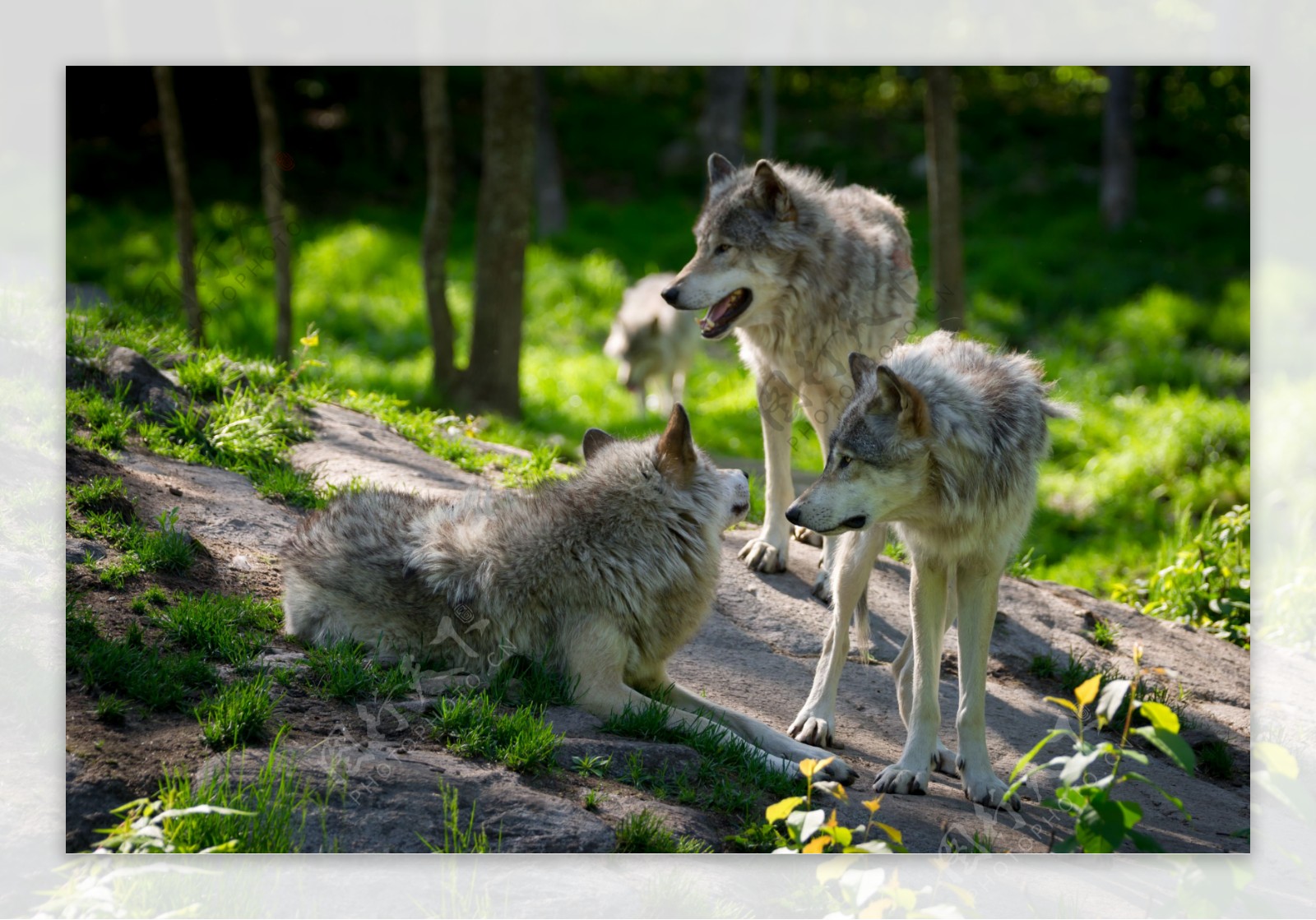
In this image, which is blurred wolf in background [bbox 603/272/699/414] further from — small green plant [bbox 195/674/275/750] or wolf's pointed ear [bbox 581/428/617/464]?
small green plant [bbox 195/674/275/750]

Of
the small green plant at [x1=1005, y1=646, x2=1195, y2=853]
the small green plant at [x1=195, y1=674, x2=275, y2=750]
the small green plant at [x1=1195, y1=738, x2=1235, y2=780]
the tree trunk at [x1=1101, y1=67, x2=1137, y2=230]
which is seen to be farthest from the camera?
the tree trunk at [x1=1101, y1=67, x2=1137, y2=230]

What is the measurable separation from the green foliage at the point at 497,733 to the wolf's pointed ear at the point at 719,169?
2782mm

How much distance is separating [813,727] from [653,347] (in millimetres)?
6674

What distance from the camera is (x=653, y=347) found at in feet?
33.5

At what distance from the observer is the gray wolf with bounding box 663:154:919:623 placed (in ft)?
15.9

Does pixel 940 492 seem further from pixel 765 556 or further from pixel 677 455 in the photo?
pixel 765 556

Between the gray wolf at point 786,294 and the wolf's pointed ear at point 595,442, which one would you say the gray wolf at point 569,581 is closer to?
the wolf's pointed ear at point 595,442

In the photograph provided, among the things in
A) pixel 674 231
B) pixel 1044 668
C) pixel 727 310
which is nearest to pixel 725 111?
pixel 674 231

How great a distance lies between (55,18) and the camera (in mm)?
4652

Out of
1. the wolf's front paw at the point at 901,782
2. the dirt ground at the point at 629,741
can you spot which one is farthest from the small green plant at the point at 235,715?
the wolf's front paw at the point at 901,782

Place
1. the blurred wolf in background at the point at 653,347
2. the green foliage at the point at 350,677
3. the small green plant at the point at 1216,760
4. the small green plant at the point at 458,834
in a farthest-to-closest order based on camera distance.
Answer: the blurred wolf in background at the point at 653,347 → the small green plant at the point at 1216,760 → the green foliage at the point at 350,677 → the small green plant at the point at 458,834

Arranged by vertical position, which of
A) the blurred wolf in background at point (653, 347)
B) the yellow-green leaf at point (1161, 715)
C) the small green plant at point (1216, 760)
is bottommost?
the small green plant at point (1216, 760)

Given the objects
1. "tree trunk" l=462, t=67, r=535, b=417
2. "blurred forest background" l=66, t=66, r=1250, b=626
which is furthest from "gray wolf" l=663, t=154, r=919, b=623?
"tree trunk" l=462, t=67, r=535, b=417

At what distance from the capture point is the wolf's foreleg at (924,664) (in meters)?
3.60
